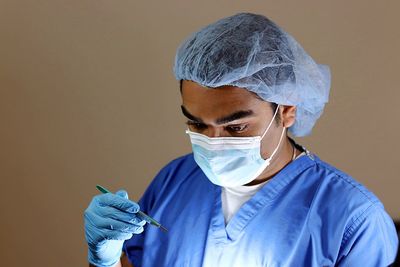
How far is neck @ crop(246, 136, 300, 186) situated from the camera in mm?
1241

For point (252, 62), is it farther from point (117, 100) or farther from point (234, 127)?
point (117, 100)

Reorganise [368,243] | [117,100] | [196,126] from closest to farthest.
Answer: [368,243] < [196,126] < [117,100]

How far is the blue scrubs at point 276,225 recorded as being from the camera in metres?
1.10

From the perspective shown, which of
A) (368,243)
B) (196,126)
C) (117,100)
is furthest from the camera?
(117,100)

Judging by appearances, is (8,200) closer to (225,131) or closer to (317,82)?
(225,131)

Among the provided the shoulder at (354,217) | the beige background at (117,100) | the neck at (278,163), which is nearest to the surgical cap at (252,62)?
the neck at (278,163)

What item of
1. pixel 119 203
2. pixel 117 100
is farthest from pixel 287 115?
pixel 117 100

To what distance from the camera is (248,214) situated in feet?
3.99

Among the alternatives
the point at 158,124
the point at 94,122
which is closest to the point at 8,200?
the point at 94,122

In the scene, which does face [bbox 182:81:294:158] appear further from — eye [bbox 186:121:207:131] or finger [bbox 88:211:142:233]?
finger [bbox 88:211:142:233]

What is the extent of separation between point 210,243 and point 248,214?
0.38ft

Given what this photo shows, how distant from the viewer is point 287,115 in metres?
1.21

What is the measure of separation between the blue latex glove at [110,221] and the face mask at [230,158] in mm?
195

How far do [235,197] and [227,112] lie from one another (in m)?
0.26
